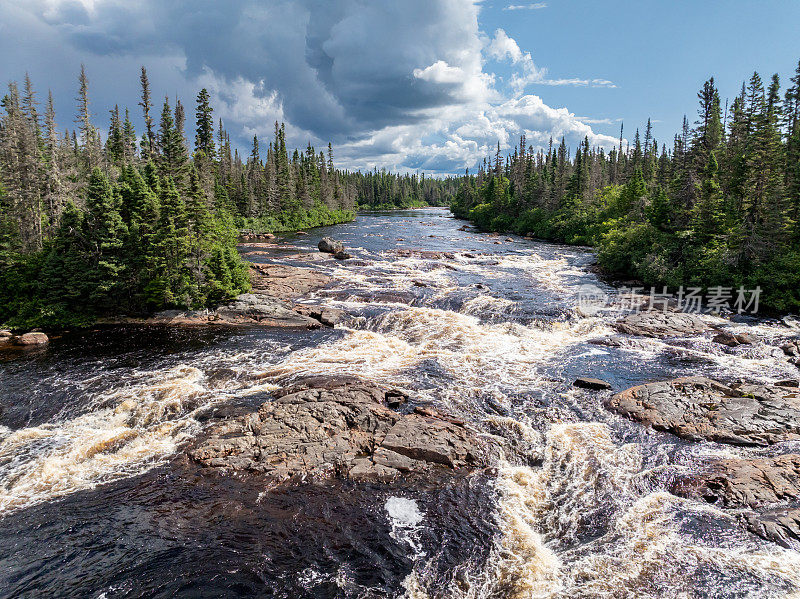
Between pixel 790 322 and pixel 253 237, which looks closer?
pixel 790 322

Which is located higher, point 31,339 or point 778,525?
point 31,339

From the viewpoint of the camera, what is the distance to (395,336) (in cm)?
2741

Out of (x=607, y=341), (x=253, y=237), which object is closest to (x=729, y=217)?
(x=607, y=341)

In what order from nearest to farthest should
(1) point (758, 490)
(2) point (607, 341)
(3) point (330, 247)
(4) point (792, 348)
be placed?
(1) point (758, 490)
(4) point (792, 348)
(2) point (607, 341)
(3) point (330, 247)

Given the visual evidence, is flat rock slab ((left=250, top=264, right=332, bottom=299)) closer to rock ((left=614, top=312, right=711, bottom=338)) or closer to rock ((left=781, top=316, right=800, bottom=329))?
rock ((left=614, top=312, right=711, bottom=338))

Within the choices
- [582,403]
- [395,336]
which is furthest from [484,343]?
[582,403]

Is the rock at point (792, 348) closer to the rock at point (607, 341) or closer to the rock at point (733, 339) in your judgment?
the rock at point (733, 339)

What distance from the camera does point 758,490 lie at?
1268 cm

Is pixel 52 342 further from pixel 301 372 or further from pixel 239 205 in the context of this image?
pixel 239 205

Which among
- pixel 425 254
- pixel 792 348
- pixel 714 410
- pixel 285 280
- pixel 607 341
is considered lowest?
pixel 714 410

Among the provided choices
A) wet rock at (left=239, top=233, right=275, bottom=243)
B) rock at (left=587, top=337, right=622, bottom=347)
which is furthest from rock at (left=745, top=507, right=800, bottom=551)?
wet rock at (left=239, top=233, right=275, bottom=243)

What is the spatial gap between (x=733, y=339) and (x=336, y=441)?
24.7 metres

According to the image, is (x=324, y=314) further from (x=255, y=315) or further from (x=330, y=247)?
(x=330, y=247)

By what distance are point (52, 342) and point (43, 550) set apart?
19742 mm
